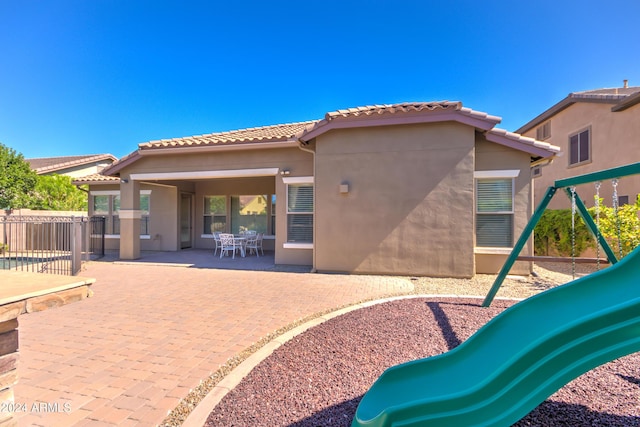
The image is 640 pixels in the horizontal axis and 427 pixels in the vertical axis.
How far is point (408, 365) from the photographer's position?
8.04 ft

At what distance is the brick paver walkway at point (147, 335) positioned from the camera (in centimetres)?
276

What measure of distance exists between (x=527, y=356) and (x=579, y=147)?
17042mm

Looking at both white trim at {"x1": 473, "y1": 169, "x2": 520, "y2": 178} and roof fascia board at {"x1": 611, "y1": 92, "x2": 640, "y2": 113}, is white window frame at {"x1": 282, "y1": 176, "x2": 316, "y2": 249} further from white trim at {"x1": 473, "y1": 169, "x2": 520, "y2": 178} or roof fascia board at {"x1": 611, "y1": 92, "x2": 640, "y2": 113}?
roof fascia board at {"x1": 611, "y1": 92, "x2": 640, "y2": 113}

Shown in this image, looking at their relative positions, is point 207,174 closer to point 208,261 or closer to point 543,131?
point 208,261

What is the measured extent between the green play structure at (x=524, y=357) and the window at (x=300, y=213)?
740 cm

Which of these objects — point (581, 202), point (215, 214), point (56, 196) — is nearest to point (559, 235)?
point (581, 202)

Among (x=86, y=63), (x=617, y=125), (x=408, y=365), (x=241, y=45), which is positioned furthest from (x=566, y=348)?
(x=86, y=63)

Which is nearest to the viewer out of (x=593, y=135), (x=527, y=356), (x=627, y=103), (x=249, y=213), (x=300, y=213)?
(x=527, y=356)

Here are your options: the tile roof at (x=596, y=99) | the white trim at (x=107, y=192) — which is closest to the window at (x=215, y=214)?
the white trim at (x=107, y=192)

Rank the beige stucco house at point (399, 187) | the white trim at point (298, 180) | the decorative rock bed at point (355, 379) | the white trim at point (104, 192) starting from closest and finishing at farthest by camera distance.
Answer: the decorative rock bed at point (355, 379), the beige stucco house at point (399, 187), the white trim at point (298, 180), the white trim at point (104, 192)

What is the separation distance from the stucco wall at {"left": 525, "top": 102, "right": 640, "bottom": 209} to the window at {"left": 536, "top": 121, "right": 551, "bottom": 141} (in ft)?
0.97

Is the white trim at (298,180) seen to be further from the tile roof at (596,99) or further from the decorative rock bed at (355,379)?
the tile roof at (596,99)

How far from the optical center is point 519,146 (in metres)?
7.85

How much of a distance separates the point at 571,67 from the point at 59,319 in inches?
650
